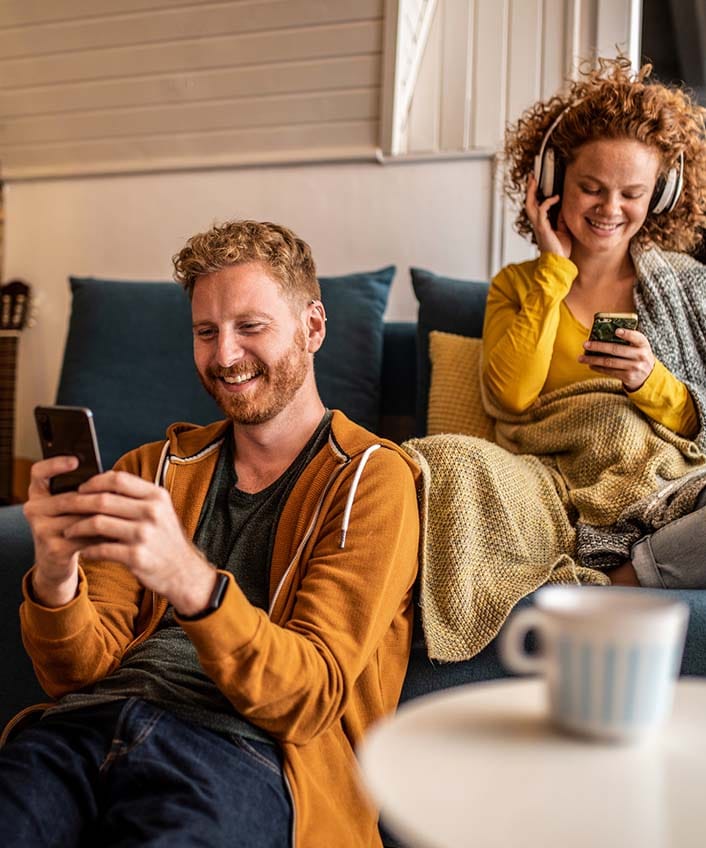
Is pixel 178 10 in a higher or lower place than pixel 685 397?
higher

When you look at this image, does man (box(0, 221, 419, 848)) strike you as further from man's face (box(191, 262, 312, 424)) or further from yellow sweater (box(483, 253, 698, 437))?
yellow sweater (box(483, 253, 698, 437))

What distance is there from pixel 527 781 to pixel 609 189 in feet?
4.51

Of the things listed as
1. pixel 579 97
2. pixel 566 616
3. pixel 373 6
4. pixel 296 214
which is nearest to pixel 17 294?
pixel 296 214

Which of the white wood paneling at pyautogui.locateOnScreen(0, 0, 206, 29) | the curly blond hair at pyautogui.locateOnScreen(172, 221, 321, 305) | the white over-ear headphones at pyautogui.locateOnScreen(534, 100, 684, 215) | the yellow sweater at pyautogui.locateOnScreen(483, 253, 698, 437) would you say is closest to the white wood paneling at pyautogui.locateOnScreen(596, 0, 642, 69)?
the white over-ear headphones at pyautogui.locateOnScreen(534, 100, 684, 215)

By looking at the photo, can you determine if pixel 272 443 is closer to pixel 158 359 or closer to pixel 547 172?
pixel 547 172

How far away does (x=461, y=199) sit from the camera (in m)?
2.52

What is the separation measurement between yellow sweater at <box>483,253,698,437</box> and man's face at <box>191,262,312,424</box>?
0.58m

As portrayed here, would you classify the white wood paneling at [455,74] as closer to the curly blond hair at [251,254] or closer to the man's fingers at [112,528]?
the curly blond hair at [251,254]

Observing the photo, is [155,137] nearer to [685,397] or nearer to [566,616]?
[685,397]

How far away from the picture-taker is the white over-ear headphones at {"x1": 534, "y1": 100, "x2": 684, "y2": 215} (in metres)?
1.77

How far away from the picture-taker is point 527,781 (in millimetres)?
585

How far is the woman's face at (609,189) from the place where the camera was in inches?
68.9

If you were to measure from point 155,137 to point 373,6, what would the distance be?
0.75 m

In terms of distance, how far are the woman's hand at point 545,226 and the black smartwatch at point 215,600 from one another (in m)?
1.13
